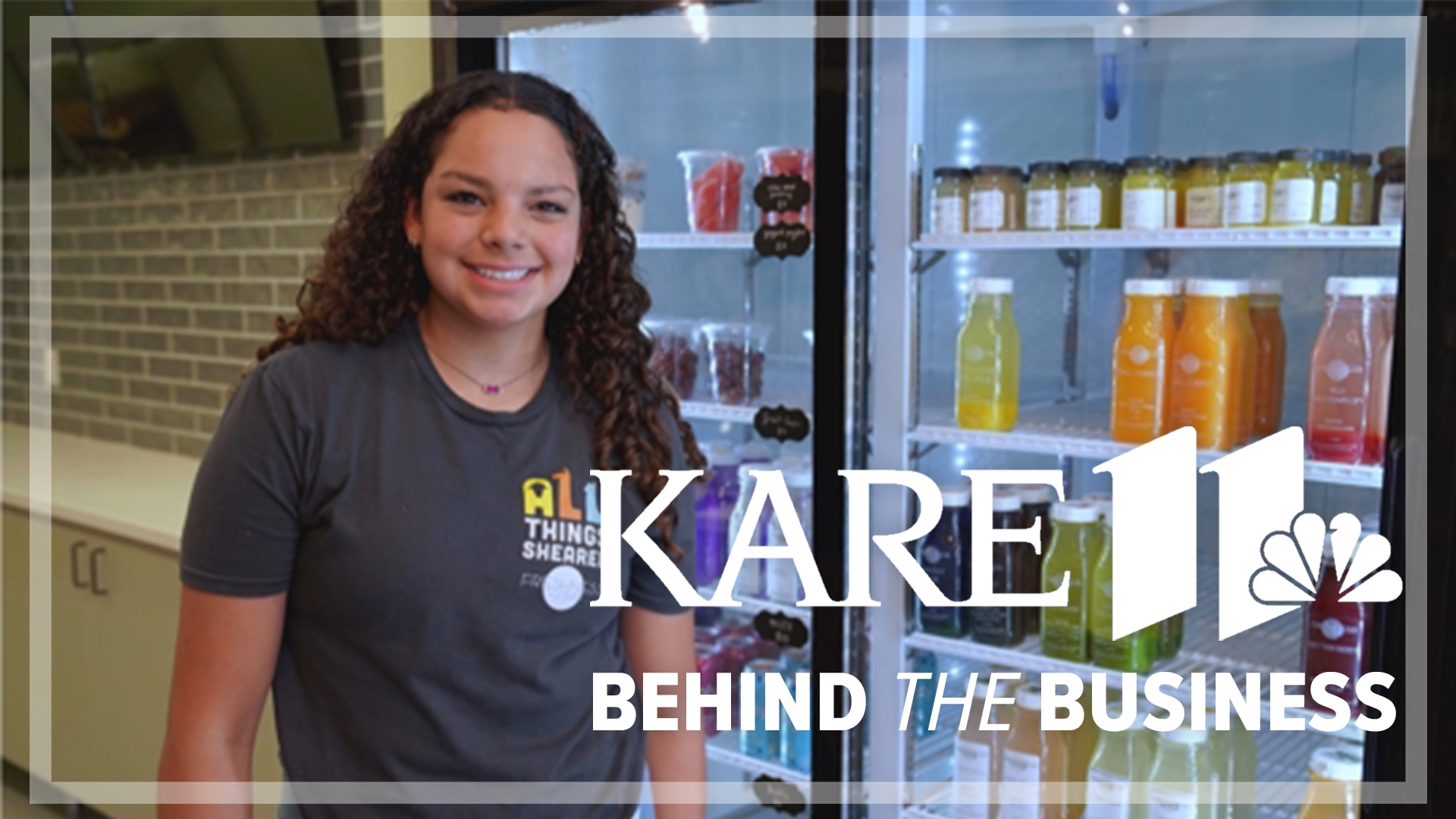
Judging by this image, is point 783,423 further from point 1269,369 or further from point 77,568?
point 77,568

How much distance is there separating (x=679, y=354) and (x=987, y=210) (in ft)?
2.55

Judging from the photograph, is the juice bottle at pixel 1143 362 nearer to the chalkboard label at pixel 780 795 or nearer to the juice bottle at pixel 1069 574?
the juice bottle at pixel 1069 574

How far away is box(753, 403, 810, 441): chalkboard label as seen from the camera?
7.44ft

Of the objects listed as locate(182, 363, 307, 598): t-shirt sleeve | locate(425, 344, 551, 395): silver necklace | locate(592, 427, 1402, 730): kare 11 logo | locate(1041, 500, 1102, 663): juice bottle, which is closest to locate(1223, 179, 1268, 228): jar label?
locate(592, 427, 1402, 730): kare 11 logo

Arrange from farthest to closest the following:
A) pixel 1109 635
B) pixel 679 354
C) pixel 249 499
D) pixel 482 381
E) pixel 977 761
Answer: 1. pixel 679 354
2. pixel 977 761
3. pixel 1109 635
4. pixel 482 381
5. pixel 249 499

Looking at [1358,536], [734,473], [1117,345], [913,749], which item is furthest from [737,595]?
[1358,536]

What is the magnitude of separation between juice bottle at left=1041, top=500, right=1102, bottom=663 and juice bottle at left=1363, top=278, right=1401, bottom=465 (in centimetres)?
46

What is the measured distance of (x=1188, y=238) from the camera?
1.88 metres

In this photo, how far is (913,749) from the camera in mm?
2340

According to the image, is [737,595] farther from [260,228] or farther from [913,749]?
[260,228]

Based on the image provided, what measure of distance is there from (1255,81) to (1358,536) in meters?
0.82

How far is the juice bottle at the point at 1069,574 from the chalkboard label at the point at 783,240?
2.13 ft

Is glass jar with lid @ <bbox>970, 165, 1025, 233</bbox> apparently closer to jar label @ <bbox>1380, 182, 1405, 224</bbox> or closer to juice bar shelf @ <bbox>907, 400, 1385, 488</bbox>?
juice bar shelf @ <bbox>907, 400, 1385, 488</bbox>

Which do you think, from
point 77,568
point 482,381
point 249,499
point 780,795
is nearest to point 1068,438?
point 780,795
